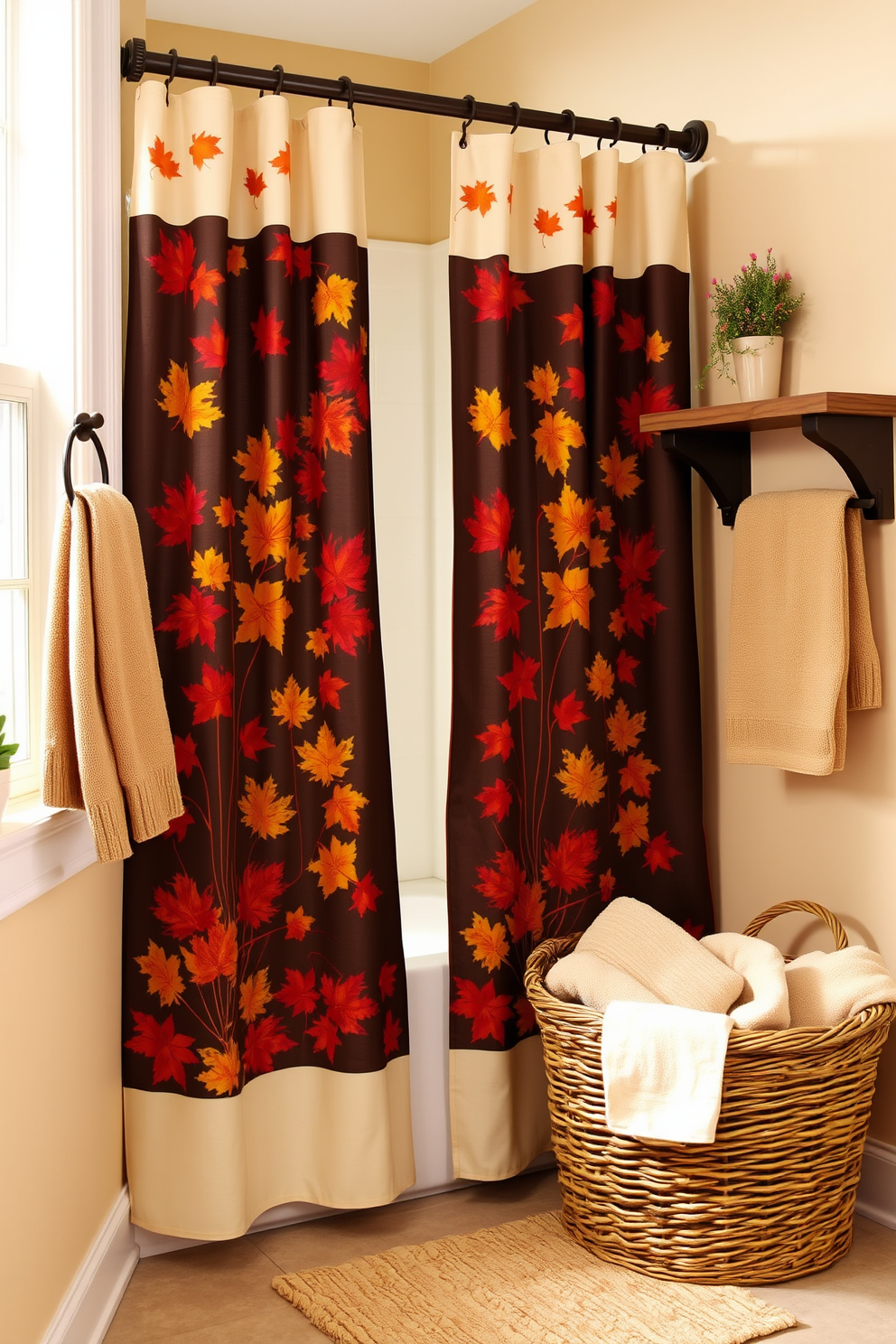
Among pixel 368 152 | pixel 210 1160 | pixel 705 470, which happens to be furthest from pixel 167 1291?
pixel 368 152

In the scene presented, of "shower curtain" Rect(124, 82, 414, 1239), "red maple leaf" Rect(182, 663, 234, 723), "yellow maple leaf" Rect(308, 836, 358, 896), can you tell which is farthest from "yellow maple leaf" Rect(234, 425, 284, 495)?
"yellow maple leaf" Rect(308, 836, 358, 896)

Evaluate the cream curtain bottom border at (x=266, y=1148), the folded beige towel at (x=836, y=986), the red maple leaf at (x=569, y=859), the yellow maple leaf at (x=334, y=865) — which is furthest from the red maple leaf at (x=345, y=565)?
the folded beige towel at (x=836, y=986)

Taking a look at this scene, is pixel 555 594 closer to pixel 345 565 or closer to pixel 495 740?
pixel 495 740

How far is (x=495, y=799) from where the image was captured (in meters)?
2.45

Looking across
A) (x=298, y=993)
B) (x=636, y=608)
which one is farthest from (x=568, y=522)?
(x=298, y=993)

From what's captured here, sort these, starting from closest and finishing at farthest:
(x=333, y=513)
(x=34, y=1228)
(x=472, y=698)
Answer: (x=34, y=1228) < (x=333, y=513) < (x=472, y=698)

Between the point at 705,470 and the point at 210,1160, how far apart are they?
1597mm

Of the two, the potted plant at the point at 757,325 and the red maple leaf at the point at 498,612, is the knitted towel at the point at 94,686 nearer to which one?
the red maple leaf at the point at 498,612

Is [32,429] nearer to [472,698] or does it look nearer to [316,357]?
[316,357]

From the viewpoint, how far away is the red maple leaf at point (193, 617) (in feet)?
7.14

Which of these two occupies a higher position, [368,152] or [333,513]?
[368,152]

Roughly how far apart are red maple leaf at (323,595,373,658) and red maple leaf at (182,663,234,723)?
23 centimetres

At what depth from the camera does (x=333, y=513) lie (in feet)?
7.51

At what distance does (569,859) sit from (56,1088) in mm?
1116
